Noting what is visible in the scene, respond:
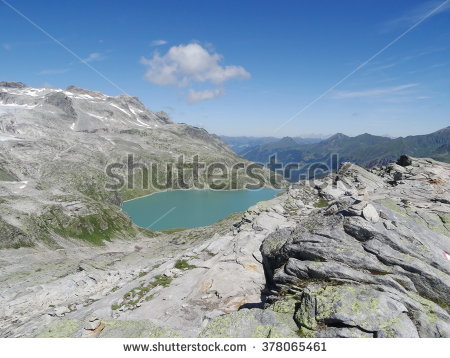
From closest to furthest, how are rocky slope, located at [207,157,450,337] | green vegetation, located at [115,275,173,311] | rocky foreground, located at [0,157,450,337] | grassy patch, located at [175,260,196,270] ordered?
rocky slope, located at [207,157,450,337] < rocky foreground, located at [0,157,450,337] < green vegetation, located at [115,275,173,311] < grassy patch, located at [175,260,196,270]

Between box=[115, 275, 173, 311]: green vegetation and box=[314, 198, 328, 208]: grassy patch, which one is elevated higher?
box=[314, 198, 328, 208]: grassy patch

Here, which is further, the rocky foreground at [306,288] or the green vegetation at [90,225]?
the green vegetation at [90,225]

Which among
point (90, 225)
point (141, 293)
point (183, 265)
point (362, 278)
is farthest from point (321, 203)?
point (90, 225)

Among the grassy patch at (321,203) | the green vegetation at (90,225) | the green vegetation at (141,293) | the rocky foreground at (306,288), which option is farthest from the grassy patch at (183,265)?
the green vegetation at (90,225)

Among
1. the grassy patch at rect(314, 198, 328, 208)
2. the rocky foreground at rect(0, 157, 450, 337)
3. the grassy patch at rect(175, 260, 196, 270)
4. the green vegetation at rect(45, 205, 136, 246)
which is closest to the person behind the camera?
the rocky foreground at rect(0, 157, 450, 337)

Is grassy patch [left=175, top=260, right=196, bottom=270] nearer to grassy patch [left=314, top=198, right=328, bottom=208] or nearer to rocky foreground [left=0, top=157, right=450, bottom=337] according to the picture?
rocky foreground [left=0, top=157, right=450, bottom=337]

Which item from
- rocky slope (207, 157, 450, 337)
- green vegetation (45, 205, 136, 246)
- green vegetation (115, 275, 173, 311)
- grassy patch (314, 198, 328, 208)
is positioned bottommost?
green vegetation (45, 205, 136, 246)

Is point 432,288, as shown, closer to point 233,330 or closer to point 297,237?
point 297,237

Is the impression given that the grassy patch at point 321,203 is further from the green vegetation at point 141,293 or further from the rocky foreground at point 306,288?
the green vegetation at point 141,293

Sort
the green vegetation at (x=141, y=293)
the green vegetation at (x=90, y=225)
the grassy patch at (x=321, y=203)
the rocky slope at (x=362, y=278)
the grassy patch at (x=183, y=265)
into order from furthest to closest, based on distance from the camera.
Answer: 1. the green vegetation at (x=90, y=225)
2. the grassy patch at (x=321, y=203)
3. the grassy patch at (x=183, y=265)
4. the green vegetation at (x=141, y=293)
5. the rocky slope at (x=362, y=278)

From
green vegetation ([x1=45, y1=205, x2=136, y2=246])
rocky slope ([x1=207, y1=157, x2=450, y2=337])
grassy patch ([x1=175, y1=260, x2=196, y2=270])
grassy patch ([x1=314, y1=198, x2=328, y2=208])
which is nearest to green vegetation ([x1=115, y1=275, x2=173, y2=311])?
grassy patch ([x1=175, y1=260, x2=196, y2=270])
